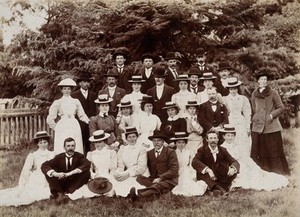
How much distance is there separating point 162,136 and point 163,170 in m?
0.40

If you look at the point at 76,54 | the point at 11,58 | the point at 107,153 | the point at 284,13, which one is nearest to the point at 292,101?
the point at 284,13

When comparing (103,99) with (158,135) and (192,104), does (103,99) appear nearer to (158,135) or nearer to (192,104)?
(158,135)

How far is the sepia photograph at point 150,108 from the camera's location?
16.2 feet

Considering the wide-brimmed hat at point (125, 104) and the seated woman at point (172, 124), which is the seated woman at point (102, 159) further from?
the seated woman at point (172, 124)

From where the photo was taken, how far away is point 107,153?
509 cm

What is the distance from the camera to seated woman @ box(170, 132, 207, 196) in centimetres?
498

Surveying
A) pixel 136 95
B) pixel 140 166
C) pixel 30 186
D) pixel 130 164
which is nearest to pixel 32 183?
pixel 30 186

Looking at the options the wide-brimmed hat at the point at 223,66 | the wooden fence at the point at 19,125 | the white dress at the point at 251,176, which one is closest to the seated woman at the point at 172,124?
the white dress at the point at 251,176

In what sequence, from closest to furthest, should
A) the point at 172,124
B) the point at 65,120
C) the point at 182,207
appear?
the point at 182,207, the point at 172,124, the point at 65,120

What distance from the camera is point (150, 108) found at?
5.37 metres

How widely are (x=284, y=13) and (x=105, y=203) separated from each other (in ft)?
11.2

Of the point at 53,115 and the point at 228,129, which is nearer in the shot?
the point at 228,129

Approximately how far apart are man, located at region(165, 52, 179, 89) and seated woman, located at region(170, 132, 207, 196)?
2.62ft

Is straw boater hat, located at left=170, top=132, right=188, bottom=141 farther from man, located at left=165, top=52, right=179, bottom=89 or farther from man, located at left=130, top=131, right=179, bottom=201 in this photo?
man, located at left=165, top=52, right=179, bottom=89
